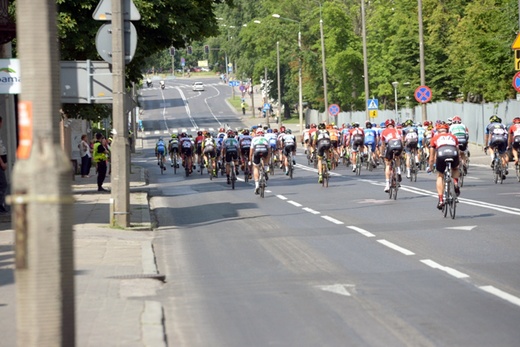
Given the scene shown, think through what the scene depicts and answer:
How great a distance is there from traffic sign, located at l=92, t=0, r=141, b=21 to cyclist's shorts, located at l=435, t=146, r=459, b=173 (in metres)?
5.74

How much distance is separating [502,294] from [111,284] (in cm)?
394

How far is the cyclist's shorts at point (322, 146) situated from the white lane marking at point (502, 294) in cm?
2172

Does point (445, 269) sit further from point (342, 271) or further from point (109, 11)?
point (109, 11)

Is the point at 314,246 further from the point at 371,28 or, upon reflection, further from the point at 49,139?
the point at 371,28

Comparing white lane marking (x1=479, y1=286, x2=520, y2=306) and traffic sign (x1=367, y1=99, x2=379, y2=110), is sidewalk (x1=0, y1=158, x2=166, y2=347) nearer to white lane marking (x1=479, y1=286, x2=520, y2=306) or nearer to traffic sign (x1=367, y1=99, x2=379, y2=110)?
white lane marking (x1=479, y1=286, x2=520, y2=306)

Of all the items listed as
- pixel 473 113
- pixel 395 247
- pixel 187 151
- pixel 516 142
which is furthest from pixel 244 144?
pixel 473 113

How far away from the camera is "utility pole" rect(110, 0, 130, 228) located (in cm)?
2009

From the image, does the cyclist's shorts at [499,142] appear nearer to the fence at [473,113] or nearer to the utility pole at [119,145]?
the utility pole at [119,145]

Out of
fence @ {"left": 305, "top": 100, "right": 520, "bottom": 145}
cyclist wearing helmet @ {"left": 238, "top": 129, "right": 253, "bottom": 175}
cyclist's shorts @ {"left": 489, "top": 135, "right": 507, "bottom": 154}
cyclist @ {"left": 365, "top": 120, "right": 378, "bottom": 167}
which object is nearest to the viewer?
cyclist's shorts @ {"left": 489, "top": 135, "right": 507, "bottom": 154}

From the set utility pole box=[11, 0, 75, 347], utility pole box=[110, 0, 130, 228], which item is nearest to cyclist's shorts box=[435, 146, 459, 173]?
utility pole box=[110, 0, 130, 228]

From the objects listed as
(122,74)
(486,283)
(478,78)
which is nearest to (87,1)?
(122,74)

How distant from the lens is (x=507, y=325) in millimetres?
9516

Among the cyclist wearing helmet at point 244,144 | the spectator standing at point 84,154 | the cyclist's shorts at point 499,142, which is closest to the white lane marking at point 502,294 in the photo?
the cyclist's shorts at point 499,142

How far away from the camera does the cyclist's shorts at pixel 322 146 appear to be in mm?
33531
